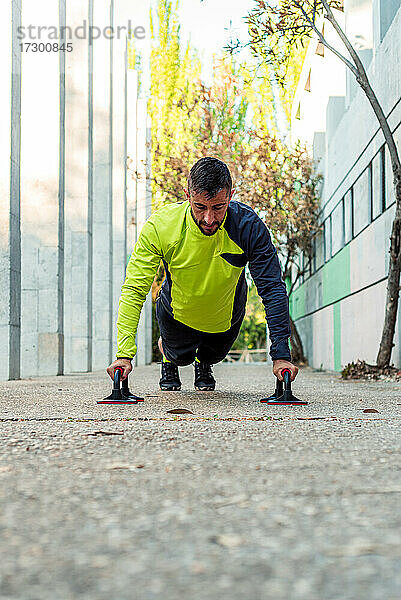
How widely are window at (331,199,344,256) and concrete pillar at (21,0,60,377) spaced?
5.23 m

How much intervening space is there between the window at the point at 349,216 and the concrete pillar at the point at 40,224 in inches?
186

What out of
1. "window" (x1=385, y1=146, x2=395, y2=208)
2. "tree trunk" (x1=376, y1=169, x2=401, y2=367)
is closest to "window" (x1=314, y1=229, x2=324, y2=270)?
"window" (x1=385, y1=146, x2=395, y2=208)

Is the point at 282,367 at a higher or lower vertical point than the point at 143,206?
lower

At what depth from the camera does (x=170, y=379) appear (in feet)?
18.3

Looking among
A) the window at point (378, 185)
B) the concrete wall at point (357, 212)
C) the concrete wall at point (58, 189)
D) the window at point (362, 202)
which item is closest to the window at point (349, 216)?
the concrete wall at point (357, 212)

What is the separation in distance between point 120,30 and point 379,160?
33.8 feet

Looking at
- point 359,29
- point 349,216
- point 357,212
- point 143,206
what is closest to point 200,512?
point 357,212

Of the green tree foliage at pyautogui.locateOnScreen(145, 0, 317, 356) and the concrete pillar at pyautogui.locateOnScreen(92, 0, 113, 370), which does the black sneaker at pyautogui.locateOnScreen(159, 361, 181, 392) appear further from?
the concrete pillar at pyautogui.locateOnScreen(92, 0, 113, 370)

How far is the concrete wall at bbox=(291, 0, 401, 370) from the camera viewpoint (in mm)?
9445

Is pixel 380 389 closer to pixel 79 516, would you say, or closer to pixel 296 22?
pixel 296 22

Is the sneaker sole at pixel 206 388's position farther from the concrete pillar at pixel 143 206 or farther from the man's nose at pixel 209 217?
the concrete pillar at pixel 143 206

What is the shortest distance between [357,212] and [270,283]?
782cm

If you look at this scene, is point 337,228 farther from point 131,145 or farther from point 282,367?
point 282,367

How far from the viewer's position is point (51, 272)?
10844 millimetres
